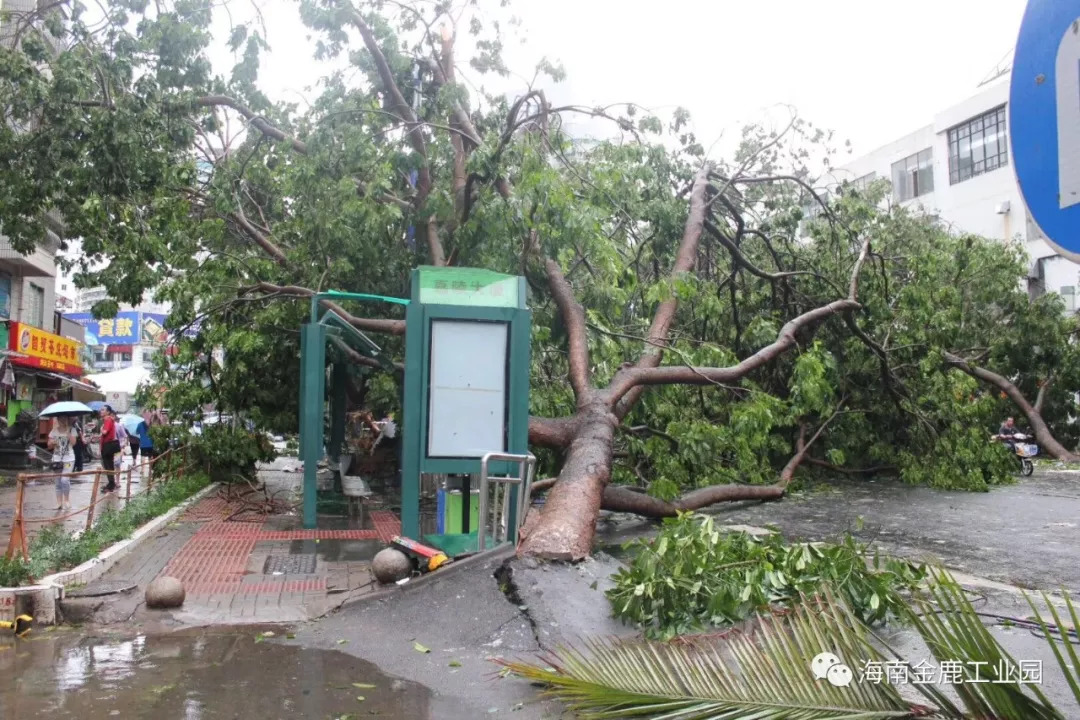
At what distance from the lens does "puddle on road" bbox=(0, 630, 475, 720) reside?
14.6 ft

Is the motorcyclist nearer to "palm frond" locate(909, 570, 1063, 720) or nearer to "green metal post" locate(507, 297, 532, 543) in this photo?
"green metal post" locate(507, 297, 532, 543)

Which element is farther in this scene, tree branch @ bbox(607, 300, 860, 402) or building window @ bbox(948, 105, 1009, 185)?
building window @ bbox(948, 105, 1009, 185)

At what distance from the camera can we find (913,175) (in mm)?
35750

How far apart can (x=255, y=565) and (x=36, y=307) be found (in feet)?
73.2

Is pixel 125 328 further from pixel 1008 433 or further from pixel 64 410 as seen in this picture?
pixel 1008 433

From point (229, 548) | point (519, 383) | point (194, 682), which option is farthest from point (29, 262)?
point (194, 682)

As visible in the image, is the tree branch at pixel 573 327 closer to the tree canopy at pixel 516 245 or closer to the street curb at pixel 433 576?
the tree canopy at pixel 516 245

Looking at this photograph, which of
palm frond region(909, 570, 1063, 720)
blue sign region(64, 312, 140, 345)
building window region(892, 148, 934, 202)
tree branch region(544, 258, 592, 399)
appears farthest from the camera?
blue sign region(64, 312, 140, 345)

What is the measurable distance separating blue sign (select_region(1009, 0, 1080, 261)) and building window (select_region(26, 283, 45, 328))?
2812 cm

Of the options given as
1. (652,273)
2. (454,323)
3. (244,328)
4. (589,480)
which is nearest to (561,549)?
(589,480)

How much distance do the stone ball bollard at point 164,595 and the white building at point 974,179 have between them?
84.3ft

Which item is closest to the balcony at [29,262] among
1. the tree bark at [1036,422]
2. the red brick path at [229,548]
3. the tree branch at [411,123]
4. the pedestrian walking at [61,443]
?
the pedestrian walking at [61,443]

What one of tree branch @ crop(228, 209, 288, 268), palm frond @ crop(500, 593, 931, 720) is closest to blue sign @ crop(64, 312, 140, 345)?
tree branch @ crop(228, 209, 288, 268)

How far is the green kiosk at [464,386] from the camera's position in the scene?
790cm
